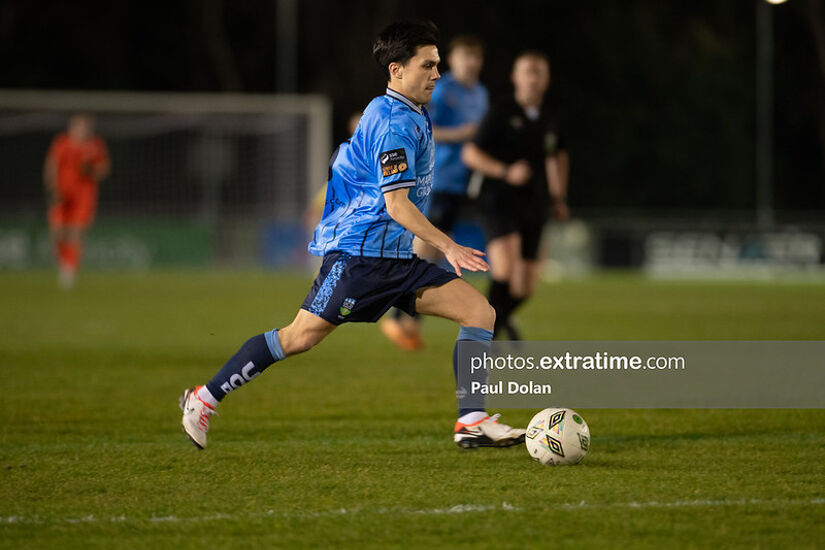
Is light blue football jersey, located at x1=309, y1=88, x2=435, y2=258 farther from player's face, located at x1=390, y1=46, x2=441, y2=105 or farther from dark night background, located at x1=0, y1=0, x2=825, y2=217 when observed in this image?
dark night background, located at x1=0, y1=0, x2=825, y2=217

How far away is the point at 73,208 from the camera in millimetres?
19859

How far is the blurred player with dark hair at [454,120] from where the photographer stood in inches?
375

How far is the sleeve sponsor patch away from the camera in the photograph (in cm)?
497

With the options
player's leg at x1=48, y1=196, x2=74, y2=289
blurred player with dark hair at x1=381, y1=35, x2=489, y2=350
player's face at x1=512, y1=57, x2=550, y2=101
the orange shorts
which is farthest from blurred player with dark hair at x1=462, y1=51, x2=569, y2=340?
the orange shorts

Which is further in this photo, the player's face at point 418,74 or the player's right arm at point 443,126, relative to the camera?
the player's right arm at point 443,126

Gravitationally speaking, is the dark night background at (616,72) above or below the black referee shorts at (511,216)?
above

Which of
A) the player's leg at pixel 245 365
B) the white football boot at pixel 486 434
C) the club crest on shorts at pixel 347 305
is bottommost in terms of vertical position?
the white football boot at pixel 486 434

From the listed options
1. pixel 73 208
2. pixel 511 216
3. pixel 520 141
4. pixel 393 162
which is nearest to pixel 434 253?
pixel 511 216

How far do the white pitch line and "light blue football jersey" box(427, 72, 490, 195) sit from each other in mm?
5500

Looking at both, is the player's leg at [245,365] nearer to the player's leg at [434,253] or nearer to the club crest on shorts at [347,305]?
the club crest on shorts at [347,305]

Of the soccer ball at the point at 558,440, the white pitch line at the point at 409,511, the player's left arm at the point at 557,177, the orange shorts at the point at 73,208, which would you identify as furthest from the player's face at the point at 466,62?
the orange shorts at the point at 73,208

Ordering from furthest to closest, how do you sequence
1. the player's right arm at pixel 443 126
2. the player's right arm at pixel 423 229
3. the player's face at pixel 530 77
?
the player's right arm at pixel 443 126, the player's face at pixel 530 77, the player's right arm at pixel 423 229

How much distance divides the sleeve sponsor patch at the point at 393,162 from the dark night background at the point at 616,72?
28.9 meters

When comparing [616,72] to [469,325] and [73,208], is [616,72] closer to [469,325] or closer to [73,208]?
[73,208]
